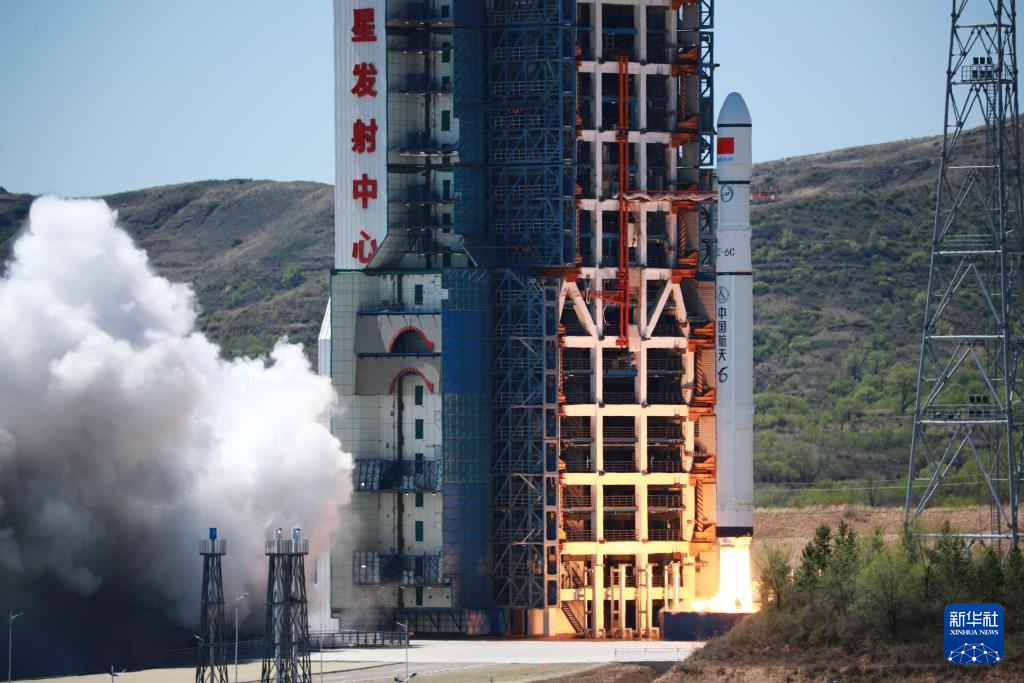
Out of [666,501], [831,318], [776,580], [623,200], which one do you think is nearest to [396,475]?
[666,501]

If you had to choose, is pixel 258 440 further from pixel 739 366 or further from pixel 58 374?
pixel 739 366

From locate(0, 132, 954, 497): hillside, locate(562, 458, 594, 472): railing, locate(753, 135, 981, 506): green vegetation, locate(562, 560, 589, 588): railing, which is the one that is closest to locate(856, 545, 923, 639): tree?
locate(562, 560, 589, 588): railing

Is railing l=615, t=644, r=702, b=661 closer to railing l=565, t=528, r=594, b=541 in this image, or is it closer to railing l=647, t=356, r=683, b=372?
railing l=565, t=528, r=594, b=541

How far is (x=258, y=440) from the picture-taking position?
9494cm

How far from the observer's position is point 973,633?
75.4 metres

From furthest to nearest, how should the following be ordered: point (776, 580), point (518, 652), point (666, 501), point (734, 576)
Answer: point (666, 501)
point (734, 576)
point (518, 652)
point (776, 580)

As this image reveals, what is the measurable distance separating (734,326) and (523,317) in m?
9.17

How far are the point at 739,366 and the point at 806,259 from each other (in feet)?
270

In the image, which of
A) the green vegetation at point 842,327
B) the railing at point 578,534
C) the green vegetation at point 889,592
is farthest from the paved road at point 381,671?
the green vegetation at point 842,327

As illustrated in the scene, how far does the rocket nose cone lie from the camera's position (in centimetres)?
9331

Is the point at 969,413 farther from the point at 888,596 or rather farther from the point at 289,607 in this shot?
the point at 289,607

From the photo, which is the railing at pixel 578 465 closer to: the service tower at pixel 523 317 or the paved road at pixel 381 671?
the service tower at pixel 523 317

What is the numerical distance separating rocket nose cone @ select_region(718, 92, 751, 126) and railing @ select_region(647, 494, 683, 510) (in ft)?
54.0

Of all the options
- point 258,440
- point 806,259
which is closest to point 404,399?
point 258,440
